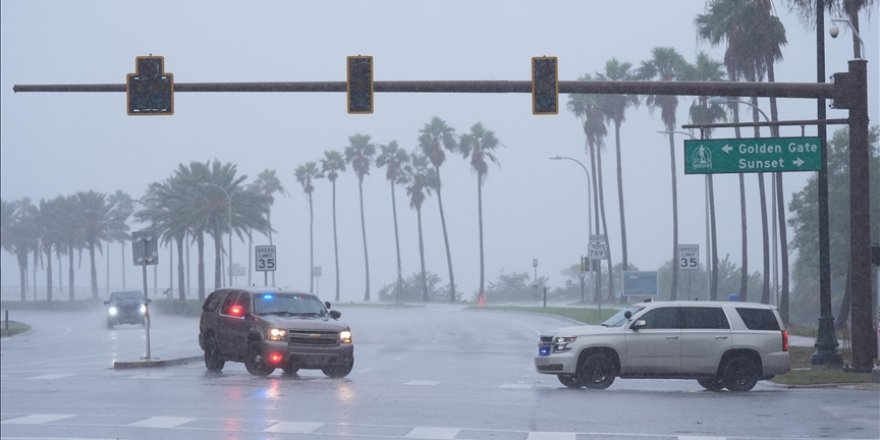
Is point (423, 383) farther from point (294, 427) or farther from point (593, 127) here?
point (593, 127)

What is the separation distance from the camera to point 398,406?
18500 mm

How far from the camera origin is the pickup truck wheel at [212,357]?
27.2 m

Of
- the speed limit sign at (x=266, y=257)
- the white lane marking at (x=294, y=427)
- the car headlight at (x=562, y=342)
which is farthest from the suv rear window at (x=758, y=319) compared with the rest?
the speed limit sign at (x=266, y=257)

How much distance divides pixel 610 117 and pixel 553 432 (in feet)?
257

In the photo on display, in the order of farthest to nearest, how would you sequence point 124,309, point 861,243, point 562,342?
point 124,309 → point 861,243 → point 562,342

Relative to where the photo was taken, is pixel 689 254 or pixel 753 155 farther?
pixel 689 254

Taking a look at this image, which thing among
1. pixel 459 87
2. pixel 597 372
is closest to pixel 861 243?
pixel 597 372

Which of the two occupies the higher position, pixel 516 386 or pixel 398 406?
pixel 398 406

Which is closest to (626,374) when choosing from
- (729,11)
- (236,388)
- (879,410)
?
(879,410)

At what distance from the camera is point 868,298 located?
2489 cm

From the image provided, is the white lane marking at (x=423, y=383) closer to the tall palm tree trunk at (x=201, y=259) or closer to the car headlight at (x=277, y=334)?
the car headlight at (x=277, y=334)

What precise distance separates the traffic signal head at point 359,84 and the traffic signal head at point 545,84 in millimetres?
3052

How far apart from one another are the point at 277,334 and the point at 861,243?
40.9 feet

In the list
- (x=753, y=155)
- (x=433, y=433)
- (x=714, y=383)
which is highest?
(x=753, y=155)
